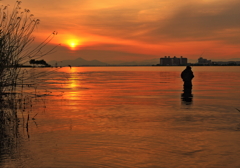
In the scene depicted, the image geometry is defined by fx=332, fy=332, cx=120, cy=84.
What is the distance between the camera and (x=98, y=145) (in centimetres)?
1223

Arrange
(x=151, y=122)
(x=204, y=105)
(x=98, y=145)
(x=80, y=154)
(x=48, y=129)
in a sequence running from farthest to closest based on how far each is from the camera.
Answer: (x=204, y=105), (x=151, y=122), (x=48, y=129), (x=98, y=145), (x=80, y=154)

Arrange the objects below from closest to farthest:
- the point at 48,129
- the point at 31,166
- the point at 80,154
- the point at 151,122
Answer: the point at 31,166 → the point at 80,154 → the point at 48,129 → the point at 151,122

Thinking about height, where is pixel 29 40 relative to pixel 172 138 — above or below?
above

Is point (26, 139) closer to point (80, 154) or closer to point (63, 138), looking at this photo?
point (63, 138)

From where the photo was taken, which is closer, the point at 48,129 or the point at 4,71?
the point at 4,71

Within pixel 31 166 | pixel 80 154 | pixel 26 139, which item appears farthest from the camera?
pixel 26 139

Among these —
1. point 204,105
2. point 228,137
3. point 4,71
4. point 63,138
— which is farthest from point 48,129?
point 204,105

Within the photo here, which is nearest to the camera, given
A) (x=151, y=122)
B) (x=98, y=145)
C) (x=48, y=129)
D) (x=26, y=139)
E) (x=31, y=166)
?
(x=31, y=166)

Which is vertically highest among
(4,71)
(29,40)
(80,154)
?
(29,40)

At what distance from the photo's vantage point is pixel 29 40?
13.6m

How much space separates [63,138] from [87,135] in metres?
1.03

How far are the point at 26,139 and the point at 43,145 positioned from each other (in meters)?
1.20

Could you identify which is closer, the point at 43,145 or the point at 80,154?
the point at 80,154

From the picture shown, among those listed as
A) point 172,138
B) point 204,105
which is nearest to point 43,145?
point 172,138
